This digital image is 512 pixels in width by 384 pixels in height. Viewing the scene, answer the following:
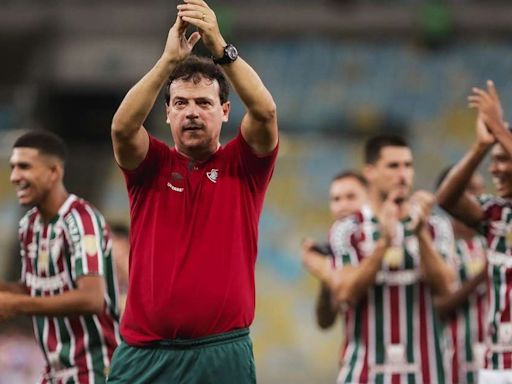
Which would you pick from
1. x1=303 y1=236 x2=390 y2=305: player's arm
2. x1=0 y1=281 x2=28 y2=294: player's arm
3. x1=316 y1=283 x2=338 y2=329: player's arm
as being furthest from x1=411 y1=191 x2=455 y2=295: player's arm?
x1=0 y1=281 x2=28 y2=294: player's arm

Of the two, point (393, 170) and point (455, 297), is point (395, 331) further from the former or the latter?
point (393, 170)

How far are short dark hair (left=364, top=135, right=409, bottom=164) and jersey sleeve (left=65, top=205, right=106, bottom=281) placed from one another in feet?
6.50

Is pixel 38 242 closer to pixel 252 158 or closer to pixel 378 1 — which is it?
pixel 252 158

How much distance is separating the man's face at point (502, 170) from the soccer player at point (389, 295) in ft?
1.96

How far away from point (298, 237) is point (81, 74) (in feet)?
16.5

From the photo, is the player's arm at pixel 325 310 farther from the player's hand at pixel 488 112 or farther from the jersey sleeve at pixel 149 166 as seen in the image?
the jersey sleeve at pixel 149 166

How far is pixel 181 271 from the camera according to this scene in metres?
5.41

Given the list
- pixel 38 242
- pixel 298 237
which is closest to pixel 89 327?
pixel 38 242

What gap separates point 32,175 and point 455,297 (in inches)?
107

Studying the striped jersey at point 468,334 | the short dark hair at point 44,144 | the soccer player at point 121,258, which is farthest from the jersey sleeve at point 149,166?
the soccer player at point 121,258

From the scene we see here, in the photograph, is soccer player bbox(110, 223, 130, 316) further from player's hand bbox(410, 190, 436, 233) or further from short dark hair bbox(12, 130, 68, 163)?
player's hand bbox(410, 190, 436, 233)

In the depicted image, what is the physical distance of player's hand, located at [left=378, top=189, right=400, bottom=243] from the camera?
7.41 meters

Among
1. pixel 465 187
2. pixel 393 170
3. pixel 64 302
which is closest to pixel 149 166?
pixel 64 302

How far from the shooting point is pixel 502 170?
695cm
